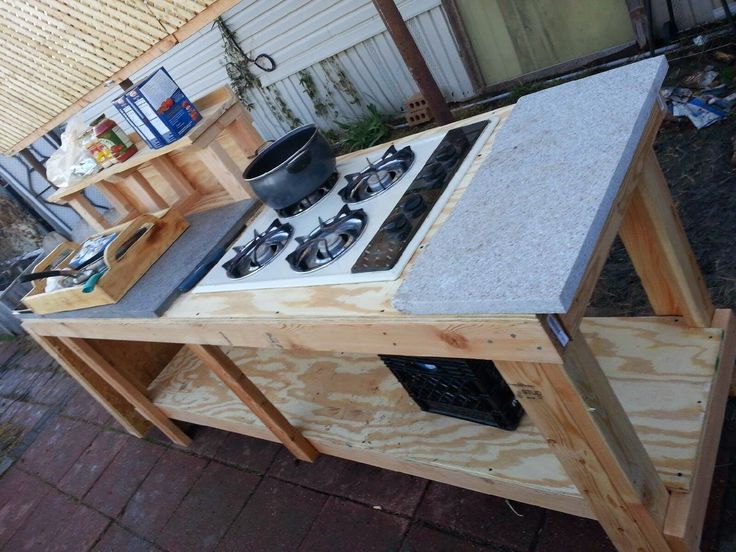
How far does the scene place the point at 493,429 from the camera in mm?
2039

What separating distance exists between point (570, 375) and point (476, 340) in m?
0.21

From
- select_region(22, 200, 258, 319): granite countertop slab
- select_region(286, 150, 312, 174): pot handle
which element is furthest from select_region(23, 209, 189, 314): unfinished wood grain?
select_region(286, 150, 312, 174): pot handle

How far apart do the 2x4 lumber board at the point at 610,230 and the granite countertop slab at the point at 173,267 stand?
156 cm

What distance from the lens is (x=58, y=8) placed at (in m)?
2.51

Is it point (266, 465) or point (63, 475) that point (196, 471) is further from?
point (63, 475)

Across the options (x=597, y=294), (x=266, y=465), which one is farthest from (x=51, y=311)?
(x=597, y=294)

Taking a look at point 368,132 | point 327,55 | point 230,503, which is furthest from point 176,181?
point 327,55

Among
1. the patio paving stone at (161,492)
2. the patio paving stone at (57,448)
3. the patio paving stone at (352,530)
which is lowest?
the patio paving stone at (352,530)

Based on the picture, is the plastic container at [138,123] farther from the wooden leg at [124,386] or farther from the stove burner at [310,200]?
the wooden leg at [124,386]

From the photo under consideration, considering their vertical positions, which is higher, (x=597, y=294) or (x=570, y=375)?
(x=570, y=375)

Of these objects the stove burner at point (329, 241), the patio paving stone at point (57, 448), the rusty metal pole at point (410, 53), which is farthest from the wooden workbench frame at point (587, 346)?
the patio paving stone at point (57, 448)

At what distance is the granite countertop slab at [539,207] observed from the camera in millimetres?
1066

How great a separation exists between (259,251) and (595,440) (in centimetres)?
132

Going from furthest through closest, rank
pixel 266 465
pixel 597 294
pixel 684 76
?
1. pixel 684 76
2. pixel 266 465
3. pixel 597 294
